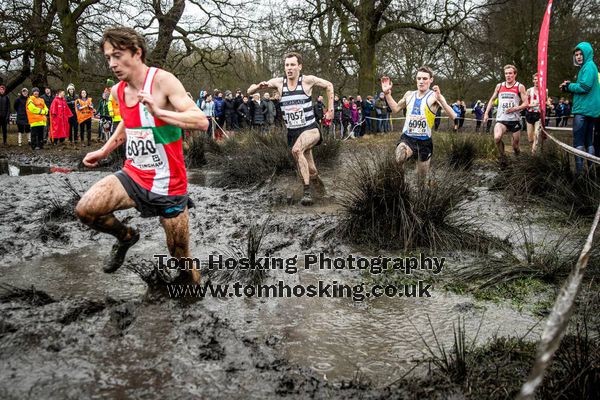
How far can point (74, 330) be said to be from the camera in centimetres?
316

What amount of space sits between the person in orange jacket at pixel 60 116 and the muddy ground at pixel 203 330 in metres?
12.0

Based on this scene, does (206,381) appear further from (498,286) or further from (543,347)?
(498,286)

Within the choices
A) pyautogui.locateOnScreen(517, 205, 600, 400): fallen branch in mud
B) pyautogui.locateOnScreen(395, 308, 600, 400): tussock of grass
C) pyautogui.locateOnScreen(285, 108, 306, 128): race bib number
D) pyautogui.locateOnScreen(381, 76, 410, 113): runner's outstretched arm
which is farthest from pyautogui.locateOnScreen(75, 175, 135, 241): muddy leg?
pyautogui.locateOnScreen(381, 76, 410, 113): runner's outstretched arm

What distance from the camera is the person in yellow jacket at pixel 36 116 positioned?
15398 mm

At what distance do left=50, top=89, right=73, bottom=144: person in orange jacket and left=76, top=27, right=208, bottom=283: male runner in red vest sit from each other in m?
14.1

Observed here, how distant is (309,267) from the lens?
15.7 feet

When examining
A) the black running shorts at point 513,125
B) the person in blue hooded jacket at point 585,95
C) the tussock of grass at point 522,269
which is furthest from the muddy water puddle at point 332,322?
the black running shorts at point 513,125

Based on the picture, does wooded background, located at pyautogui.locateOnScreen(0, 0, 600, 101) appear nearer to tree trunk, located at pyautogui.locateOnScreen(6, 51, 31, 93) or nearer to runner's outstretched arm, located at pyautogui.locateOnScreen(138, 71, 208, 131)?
tree trunk, located at pyautogui.locateOnScreen(6, 51, 31, 93)

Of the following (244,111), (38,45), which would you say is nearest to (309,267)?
(244,111)

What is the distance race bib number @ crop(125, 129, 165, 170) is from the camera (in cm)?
363

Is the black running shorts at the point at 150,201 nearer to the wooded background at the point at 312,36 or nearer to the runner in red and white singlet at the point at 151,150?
the runner in red and white singlet at the point at 151,150

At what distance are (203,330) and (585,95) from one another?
265 inches

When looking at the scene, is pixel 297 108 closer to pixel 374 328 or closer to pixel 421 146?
pixel 421 146

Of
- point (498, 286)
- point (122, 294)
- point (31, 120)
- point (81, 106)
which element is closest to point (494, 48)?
point (81, 106)
